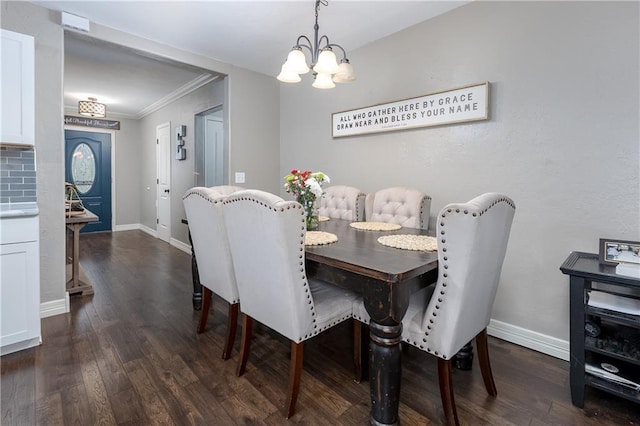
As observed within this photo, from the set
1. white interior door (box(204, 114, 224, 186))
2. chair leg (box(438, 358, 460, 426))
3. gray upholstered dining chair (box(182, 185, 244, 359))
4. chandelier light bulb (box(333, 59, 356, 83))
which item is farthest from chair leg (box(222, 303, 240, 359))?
white interior door (box(204, 114, 224, 186))

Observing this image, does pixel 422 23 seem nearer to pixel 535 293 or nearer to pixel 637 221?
pixel 637 221

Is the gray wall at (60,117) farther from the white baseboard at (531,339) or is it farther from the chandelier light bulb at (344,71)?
the white baseboard at (531,339)

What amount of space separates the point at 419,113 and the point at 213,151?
3.26 metres

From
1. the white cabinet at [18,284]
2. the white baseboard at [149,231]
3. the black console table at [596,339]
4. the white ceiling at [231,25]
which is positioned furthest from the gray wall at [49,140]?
the black console table at [596,339]

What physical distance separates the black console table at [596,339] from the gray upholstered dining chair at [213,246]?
1788 millimetres

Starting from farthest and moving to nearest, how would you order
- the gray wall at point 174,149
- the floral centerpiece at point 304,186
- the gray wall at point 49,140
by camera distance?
the gray wall at point 174,149, the gray wall at point 49,140, the floral centerpiece at point 304,186

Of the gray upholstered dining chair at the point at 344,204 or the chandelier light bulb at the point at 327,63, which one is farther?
the gray upholstered dining chair at the point at 344,204

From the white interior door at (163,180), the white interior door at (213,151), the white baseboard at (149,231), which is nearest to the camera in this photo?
the white interior door at (213,151)

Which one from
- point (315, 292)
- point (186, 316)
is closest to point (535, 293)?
point (315, 292)

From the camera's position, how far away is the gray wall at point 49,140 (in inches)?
95.0

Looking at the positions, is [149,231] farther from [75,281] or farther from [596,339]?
[596,339]

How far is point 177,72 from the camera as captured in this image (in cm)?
397

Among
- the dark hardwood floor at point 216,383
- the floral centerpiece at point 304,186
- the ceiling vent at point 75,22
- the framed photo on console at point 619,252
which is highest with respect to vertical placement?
the ceiling vent at point 75,22

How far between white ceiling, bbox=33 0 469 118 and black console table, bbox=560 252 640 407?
209 cm
